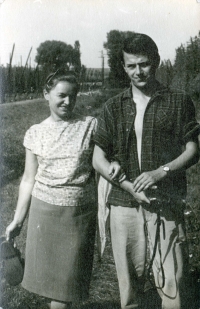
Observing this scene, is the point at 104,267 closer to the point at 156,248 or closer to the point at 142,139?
the point at 156,248

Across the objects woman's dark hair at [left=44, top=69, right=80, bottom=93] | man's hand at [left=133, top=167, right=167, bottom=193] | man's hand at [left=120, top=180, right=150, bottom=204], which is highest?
woman's dark hair at [left=44, top=69, right=80, bottom=93]

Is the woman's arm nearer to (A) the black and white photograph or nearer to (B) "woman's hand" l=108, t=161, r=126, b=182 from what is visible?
(A) the black and white photograph

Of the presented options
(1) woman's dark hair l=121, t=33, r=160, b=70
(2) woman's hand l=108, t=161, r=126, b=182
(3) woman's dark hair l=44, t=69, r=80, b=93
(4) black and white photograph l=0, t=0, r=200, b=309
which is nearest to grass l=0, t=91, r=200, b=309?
(4) black and white photograph l=0, t=0, r=200, b=309

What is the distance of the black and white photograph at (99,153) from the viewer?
134 cm

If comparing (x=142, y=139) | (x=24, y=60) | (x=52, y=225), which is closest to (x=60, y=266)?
(x=52, y=225)

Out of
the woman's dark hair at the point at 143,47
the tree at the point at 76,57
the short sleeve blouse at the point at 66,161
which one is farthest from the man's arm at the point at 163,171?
the tree at the point at 76,57

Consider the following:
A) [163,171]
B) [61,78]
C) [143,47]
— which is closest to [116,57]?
[143,47]

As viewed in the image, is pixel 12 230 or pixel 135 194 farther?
pixel 12 230

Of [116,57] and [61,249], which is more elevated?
[116,57]

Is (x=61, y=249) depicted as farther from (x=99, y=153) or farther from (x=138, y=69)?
(x=138, y=69)

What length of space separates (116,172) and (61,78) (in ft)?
1.55

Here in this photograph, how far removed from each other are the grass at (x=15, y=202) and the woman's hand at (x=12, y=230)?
0.11ft

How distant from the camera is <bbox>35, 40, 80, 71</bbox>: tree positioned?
59.4 inches

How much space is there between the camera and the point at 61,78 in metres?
1.42
